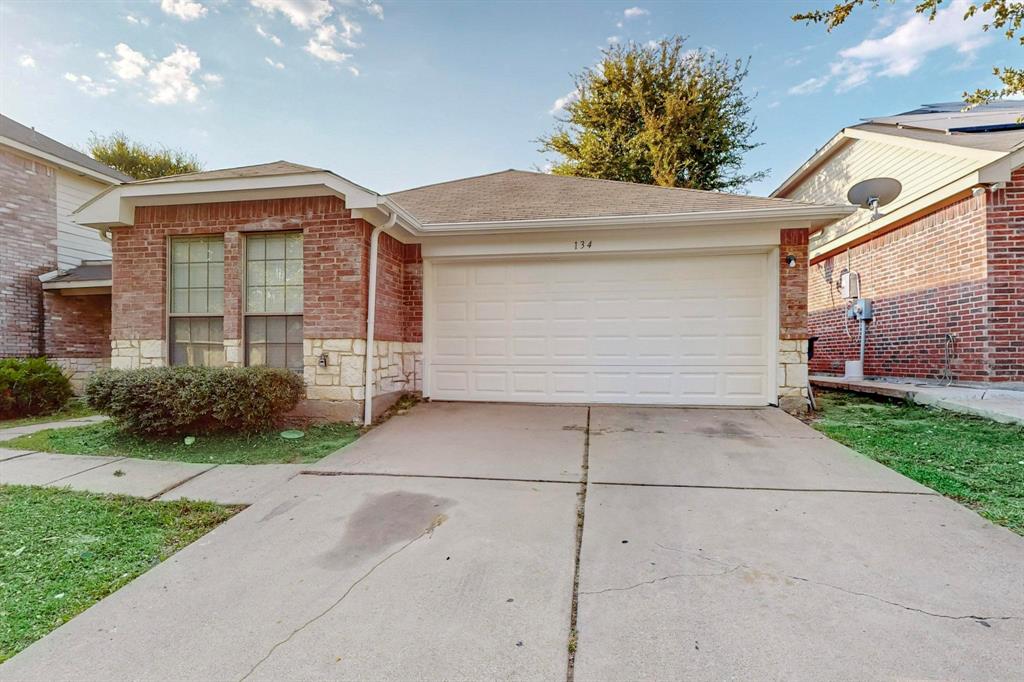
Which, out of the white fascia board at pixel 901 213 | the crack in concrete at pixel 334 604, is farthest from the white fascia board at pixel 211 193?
the white fascia board at pixel 901 213

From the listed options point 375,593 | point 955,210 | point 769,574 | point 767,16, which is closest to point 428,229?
point 375,593

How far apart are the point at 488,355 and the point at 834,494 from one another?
443cm

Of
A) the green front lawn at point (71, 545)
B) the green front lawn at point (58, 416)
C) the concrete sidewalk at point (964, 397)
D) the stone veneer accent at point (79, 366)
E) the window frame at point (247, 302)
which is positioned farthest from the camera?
the stone veneer accent at point (79, 366)

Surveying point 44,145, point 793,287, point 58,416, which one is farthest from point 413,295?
point 44,145

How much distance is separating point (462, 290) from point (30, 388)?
6.86 metres

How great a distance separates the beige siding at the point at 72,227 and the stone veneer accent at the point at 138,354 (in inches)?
211

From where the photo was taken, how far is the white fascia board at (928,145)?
6.21 meters

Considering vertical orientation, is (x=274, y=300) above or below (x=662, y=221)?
below

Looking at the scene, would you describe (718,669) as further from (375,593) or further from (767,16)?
(767,16)

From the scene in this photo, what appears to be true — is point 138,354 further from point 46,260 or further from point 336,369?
point 46,260

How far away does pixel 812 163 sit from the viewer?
11227 millimetres

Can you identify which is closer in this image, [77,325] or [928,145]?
[928,145]

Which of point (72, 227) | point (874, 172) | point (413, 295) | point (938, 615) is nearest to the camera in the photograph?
point (938, 615)

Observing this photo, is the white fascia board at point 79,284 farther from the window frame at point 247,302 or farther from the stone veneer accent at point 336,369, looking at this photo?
the stone veneer accent at point 336,369
